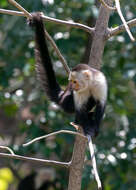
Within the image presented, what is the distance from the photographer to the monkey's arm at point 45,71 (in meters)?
2.44

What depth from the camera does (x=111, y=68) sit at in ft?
13.0

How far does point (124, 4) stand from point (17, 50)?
116 centimetres

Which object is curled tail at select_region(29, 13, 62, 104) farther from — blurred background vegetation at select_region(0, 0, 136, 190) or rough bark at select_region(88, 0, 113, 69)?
blurred background vegetation at select_region(0, 0, 136, 190)

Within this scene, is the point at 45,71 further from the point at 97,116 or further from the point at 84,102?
the point at 97,116

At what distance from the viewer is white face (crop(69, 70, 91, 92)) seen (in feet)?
8.21

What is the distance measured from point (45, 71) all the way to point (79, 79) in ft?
0.90

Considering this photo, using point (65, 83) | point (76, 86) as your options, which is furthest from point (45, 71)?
point (65, 83)

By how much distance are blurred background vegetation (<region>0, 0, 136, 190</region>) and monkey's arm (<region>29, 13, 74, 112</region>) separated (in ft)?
2.27

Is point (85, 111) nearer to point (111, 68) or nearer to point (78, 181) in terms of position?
point (78, 181)

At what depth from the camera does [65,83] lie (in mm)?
3699

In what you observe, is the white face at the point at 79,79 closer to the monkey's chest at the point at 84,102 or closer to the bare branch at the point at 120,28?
the monkey's chest at the point at 84,102

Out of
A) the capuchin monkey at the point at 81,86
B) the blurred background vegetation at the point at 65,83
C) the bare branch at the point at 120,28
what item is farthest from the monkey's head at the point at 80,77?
the blurred background vegetation at the point at 65,83

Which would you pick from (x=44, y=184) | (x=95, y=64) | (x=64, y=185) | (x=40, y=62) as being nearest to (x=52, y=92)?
(x=40, y=62)

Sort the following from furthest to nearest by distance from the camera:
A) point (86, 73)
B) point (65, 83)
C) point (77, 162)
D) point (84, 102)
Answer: point (65, 83) < point (84, 102) < point (86, 73) < point (77, 162)
